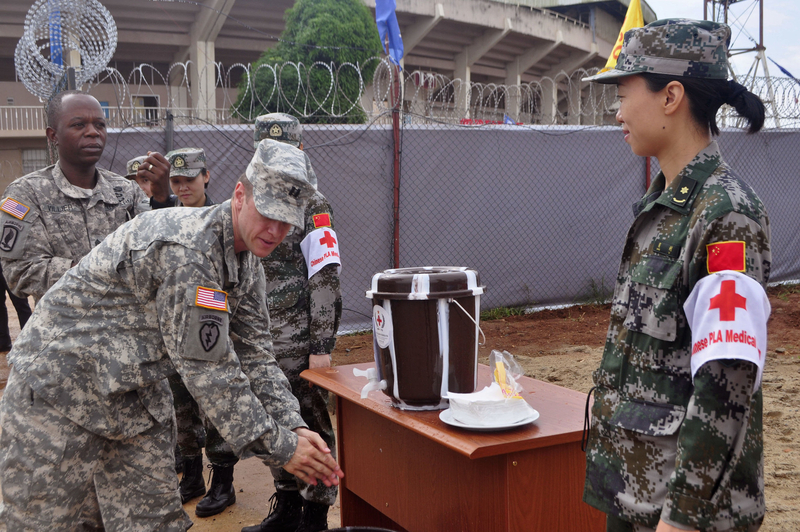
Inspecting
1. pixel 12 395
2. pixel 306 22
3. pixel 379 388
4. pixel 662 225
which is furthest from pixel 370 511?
pixel 306 22

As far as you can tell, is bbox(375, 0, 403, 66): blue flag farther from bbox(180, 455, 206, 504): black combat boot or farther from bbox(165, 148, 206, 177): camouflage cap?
bbox(180, 455, 206, 504): black combat boot

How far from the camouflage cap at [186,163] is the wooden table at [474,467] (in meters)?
1.74

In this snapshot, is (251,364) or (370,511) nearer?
(251,364)

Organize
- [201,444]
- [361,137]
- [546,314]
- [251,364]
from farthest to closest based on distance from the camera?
[546,314] → [361,137] → [201,444] → [251,364]

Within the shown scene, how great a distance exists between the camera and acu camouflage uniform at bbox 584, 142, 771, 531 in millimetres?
1327

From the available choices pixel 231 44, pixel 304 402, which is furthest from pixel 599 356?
pixel 231 44

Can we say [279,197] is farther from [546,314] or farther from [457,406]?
[546,314]

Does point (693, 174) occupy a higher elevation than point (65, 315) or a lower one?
higher

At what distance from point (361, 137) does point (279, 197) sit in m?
5.00

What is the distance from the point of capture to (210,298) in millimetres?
1937

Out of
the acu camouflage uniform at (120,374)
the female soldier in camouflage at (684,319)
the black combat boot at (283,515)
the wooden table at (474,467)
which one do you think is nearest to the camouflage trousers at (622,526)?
the female soldier in camouflage at (684,319)

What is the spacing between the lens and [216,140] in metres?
6.32

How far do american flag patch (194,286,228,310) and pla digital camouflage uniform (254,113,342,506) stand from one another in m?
1.21

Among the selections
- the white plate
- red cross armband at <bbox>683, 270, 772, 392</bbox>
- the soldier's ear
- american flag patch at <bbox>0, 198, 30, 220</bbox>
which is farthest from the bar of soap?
american flag patch at <bbox>0, 198, 30, 220</bbox>
